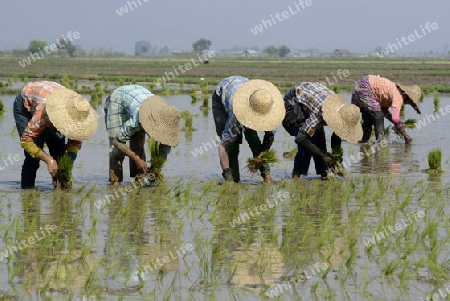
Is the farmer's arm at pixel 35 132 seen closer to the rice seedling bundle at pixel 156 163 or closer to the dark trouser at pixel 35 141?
the dark trouser at pixel 35 141

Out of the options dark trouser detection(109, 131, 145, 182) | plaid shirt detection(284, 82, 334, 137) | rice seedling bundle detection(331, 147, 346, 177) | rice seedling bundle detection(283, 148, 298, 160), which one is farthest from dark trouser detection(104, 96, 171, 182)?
rice seedling bundle detection(283, 148, 298, 160)

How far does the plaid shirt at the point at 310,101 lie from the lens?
8.21 meters

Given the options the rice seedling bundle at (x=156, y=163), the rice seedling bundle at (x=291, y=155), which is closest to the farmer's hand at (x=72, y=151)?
the rice seedling bundle at (x=156, y=163)

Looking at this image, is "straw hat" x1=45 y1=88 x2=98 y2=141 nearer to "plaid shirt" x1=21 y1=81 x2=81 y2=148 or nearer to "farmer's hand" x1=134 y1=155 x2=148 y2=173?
"plaid shirt" x1=21 y1=81 x2=81 y2=148

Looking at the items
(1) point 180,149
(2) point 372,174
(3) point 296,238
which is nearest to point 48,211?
(3) point 296,238

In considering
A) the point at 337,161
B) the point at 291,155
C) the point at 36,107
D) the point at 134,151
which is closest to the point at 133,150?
the point at 134,151

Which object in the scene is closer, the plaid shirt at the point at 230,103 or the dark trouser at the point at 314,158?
the plaid shirt at the point at 230,103

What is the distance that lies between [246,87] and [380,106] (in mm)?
4380

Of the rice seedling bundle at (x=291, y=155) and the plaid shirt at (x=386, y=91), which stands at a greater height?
the plaid shirt at (x=386, y=91)

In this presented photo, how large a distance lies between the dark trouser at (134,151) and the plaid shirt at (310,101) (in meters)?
1.41

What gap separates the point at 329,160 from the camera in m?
8.46

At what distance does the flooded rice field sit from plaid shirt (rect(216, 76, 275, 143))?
50 cm

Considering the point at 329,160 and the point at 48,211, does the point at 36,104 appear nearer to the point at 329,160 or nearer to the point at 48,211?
the point at 48,211

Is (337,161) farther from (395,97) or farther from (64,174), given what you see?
(395,97)
